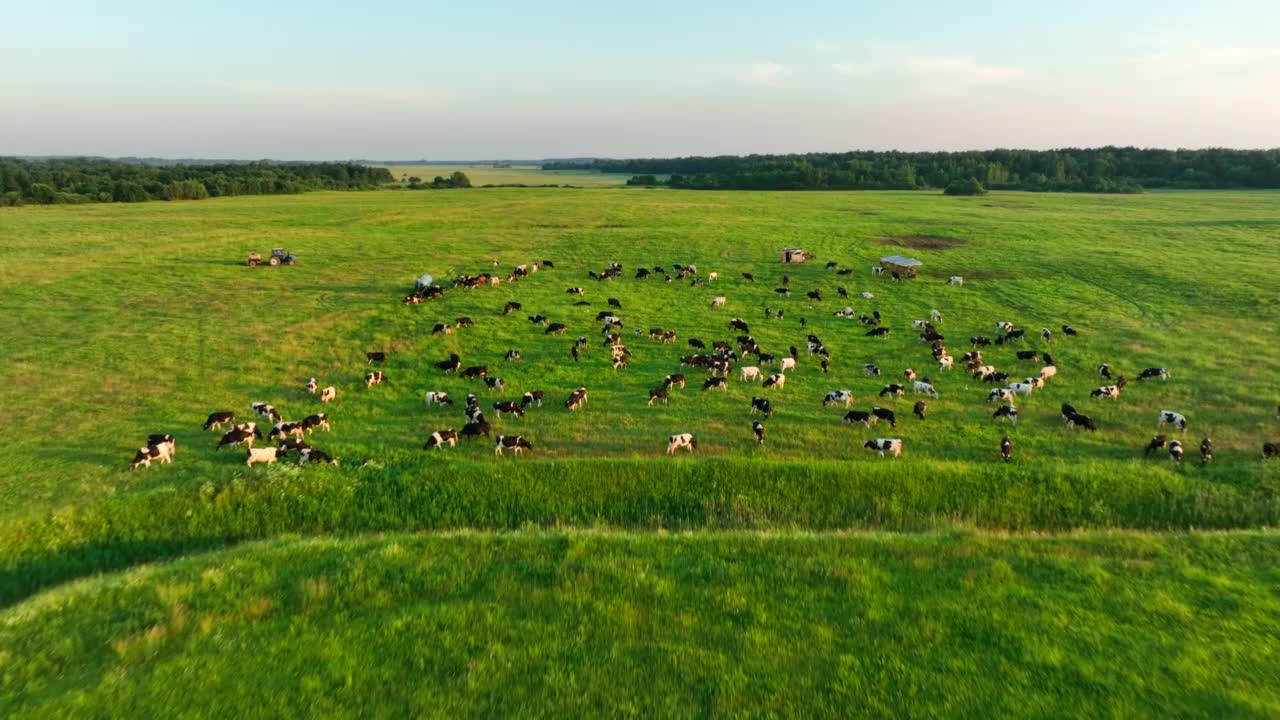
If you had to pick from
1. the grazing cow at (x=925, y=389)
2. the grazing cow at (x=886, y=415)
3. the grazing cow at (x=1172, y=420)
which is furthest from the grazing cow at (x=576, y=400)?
the grazing cow at (x=1172, y=420)

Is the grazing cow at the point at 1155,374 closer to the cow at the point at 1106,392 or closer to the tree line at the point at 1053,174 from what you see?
the cow at the point at 1106,392

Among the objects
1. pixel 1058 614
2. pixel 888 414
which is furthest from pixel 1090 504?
pixel 1058 614

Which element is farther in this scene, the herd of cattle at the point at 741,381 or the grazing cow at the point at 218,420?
the grazing cow at the point at 218,420

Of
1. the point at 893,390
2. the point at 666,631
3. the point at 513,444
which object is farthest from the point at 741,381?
the point at 666,631

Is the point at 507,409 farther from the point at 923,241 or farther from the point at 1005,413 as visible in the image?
the point at 923,241

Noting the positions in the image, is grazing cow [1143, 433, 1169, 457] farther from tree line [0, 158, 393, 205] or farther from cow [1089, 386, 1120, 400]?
tree line [0, 158, 393, 205]

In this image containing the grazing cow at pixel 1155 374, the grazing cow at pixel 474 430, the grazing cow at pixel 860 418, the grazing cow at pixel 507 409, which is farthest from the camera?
the grazing cow at pixel 1155 374
